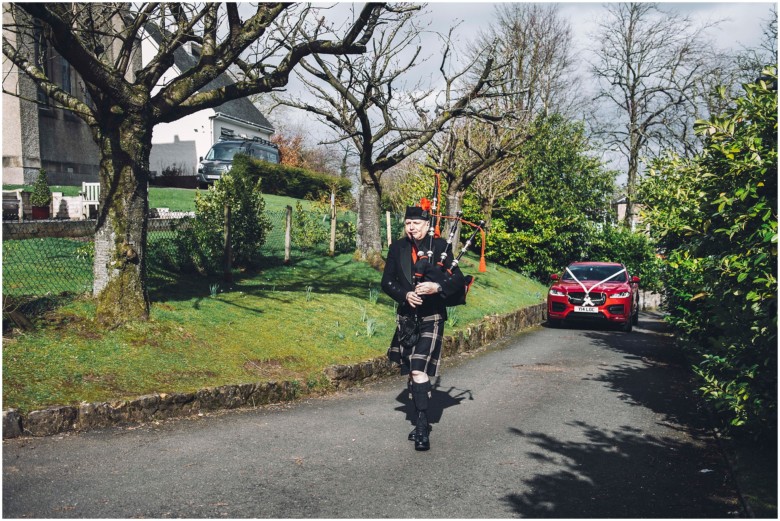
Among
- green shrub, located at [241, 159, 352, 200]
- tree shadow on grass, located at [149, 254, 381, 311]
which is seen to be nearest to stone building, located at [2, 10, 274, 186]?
green shrub, located at [241, 159, 352, 200]

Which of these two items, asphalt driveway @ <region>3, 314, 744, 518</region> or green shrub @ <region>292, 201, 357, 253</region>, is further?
green shrub @ <region>292, 201, 357, 253</region>

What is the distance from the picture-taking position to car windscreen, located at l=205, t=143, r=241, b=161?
33.8 m

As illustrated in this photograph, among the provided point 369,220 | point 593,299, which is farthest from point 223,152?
point 593,299

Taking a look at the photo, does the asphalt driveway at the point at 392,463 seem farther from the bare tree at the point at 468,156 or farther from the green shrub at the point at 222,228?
the bare tree at the point at 468,156

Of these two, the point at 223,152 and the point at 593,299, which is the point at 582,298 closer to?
the point at 593,299

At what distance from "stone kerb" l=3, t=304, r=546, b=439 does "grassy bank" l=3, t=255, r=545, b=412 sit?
0.17m

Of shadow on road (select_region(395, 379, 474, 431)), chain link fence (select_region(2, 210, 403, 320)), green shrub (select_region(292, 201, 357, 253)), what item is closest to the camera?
shadow on road (select_region(395, 379, 474, 431))

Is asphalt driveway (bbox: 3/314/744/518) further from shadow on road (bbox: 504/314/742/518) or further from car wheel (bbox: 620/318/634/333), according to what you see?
car wheel (bbox: 620/318/634/333)

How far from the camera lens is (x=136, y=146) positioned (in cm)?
984

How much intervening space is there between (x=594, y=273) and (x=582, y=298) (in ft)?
5.09

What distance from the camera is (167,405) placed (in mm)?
7684

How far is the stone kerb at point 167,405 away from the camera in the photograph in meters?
6.63

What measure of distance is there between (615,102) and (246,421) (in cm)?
4628

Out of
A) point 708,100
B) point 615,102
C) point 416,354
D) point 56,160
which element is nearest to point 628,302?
point 416,354
